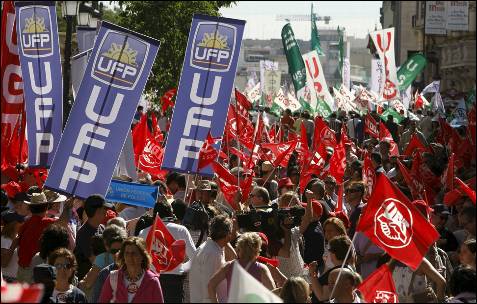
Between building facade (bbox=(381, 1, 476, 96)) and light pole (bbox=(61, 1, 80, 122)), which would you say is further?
building facade (bbox=(381, 1, 476, 96))

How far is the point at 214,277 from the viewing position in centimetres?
938

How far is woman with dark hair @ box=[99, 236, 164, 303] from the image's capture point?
8.84m

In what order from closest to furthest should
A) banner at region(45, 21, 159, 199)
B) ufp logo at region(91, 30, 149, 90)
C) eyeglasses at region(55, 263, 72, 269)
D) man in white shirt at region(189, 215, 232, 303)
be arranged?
eyeglasses at region(55, 263, 72, 269)
man in white shirt at region(189, 215, 232, 303)
banner at region(45, 21, 159, 199)
ufp logo at region(91, 30, 149, 90)

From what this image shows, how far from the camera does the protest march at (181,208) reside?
8969 millimetres

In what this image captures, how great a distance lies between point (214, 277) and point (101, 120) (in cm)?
267

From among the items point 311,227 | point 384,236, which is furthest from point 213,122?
point 384,236

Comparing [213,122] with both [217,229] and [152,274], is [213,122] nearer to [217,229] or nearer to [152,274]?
A: [217,229]

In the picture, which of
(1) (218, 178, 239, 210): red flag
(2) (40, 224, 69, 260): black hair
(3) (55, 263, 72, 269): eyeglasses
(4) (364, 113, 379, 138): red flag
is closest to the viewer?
(3) (55, 263, 72, 269): eyeglasses

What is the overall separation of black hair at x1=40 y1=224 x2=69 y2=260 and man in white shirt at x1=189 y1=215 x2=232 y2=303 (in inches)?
37.0

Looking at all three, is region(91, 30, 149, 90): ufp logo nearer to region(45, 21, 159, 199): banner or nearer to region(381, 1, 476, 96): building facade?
region(45, 21, 159, 199): banner

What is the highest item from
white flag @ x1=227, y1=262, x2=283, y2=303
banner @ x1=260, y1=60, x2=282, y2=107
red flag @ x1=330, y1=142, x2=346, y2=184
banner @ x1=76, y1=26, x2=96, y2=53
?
white flag @ x1=227, y1=262, x2=283, y2=303

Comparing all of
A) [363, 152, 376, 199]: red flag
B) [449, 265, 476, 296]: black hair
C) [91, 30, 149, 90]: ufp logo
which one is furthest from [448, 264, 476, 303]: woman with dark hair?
[363, 152, 376, 199]: red flag

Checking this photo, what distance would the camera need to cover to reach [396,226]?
9.09 m

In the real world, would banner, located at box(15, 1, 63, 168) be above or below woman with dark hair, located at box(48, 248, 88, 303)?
above
